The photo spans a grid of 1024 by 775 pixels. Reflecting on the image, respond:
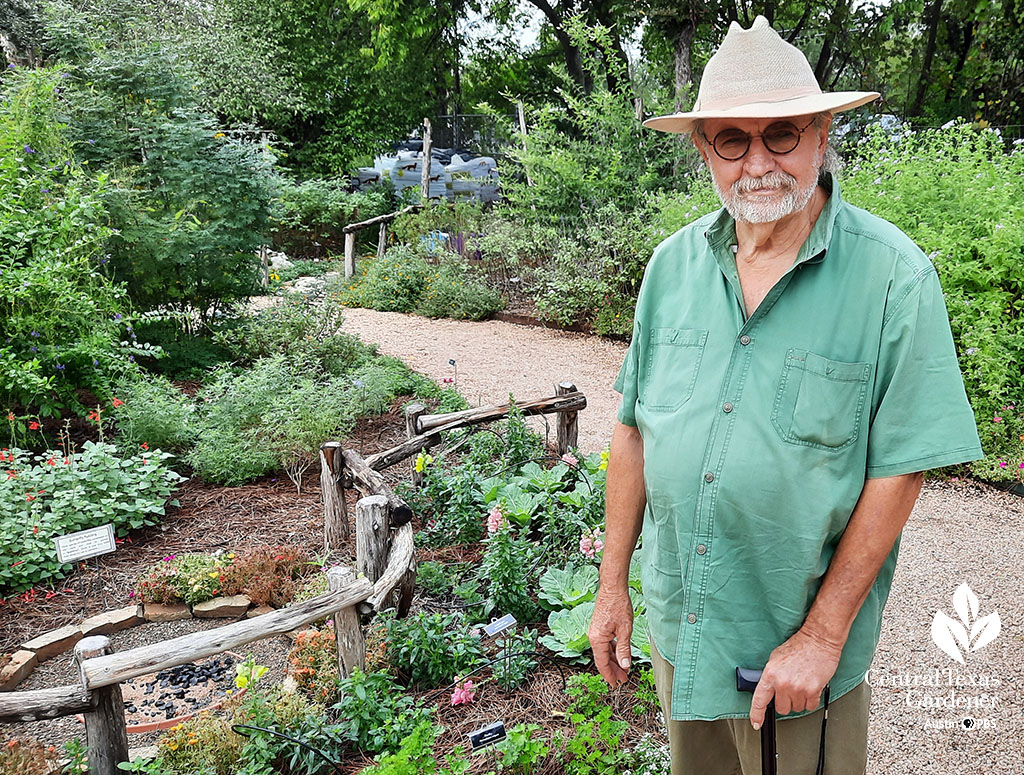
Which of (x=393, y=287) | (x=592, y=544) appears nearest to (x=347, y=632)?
(x=592, y=544)

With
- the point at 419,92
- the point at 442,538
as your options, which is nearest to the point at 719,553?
the point at 442,538

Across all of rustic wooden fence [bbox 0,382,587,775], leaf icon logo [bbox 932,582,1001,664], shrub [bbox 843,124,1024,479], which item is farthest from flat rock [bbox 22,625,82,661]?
shrub [bbox 843,124,1024,479]

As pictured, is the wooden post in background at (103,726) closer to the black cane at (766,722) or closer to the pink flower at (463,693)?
the pink flower at (463,693)

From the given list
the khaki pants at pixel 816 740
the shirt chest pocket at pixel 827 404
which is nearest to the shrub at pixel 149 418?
the khaki pants at pixel 816 740

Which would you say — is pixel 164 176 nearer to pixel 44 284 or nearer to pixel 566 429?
pixel 44 284

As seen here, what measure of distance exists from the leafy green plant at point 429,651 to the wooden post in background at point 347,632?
20 cm

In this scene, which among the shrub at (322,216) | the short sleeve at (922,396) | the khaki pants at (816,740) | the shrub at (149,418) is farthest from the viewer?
the shrub at (322,216)

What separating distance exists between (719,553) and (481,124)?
1962 centimetres

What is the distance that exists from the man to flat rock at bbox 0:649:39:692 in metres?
3.13

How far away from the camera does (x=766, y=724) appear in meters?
1.55

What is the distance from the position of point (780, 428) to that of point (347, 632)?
205cm

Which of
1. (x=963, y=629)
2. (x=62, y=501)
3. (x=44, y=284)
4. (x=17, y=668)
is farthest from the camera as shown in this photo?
(x=44, y=284)

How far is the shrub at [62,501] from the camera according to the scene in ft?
13.4

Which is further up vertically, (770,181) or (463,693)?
(770,181)
